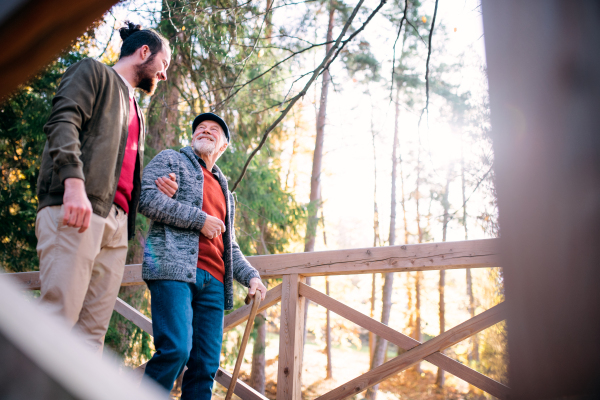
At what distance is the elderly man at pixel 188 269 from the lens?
5.07 ft

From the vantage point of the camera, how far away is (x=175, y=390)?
7.92 m

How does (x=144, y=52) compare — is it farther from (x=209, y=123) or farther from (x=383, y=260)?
(x=383, y=260)

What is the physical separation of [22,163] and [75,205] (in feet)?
20.1

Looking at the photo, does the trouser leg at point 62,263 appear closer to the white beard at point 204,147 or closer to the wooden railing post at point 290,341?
the white beard at point 204,147

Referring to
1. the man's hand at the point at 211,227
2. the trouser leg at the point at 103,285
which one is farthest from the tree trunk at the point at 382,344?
the trouser leg at the point at 103,285

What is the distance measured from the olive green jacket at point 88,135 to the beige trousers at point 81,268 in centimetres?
7

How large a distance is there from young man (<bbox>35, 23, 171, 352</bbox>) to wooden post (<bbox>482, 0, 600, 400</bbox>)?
1176mm

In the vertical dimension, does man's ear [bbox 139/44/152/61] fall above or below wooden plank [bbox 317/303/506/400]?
above

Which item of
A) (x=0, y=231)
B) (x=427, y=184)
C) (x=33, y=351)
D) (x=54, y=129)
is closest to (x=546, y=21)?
(x=33, y=351)

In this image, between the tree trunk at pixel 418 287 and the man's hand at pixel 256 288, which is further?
the tree trunk at pixel 418 287

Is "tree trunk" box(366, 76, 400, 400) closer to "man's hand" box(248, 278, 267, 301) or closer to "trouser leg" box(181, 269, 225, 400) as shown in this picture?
"man's hand" box(248, 278, 267, 301)

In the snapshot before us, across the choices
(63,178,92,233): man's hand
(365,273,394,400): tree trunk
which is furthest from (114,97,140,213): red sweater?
(365,273,394,400): tree trunk

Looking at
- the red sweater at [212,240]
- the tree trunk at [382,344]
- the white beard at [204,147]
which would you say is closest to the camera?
the red sweater at [212,240]

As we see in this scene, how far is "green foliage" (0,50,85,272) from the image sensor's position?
559 centimetres
